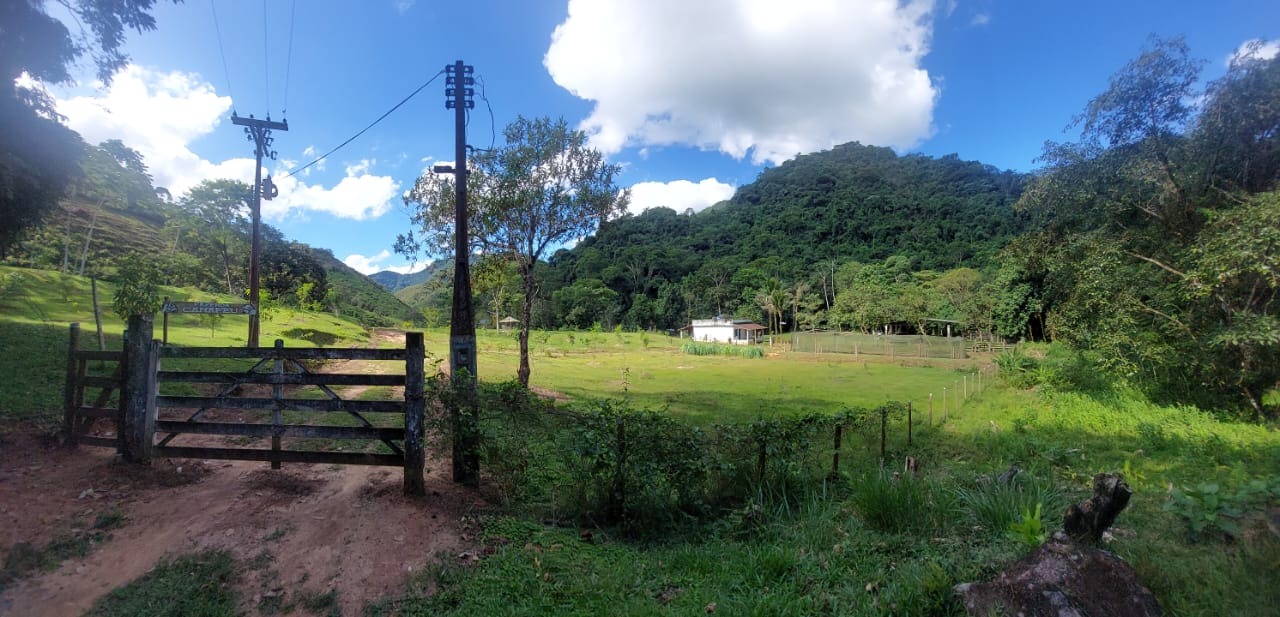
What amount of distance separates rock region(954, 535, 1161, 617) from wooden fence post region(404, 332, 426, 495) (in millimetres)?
4549

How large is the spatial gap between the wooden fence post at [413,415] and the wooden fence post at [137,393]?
2934 mm

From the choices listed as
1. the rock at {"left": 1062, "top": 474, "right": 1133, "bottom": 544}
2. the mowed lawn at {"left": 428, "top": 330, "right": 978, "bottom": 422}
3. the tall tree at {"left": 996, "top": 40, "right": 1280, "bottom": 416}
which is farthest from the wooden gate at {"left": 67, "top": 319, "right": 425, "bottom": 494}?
the tall tree at {"left": 996, "top": 40, "right": 1280, "bottom": 416}

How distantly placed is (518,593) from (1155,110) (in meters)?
19.0

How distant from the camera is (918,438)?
10.7 meters

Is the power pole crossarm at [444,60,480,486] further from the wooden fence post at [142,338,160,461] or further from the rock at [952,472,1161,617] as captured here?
the rock at [952,472,1161,617]

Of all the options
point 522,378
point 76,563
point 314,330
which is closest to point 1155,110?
point 522,378

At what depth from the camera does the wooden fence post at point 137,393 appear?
5.35 metres

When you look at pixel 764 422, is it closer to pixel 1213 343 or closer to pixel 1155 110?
pixel 1213 343

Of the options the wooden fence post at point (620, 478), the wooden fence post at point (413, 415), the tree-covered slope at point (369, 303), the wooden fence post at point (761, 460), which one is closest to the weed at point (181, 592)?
the wooden fence post at point (413, 415)

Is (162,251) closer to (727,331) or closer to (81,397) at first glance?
(81,397)

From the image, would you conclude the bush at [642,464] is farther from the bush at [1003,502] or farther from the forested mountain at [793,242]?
the forested mountain at [793,242]

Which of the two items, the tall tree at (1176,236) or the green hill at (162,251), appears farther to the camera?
the green hill at (162,251)

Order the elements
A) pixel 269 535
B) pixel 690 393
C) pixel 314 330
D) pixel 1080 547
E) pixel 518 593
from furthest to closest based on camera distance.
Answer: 1. pixel 314 330
2. pixel 690 393
3. pixel 269 535
4. pixel 518 593
5. pixel 1080 547

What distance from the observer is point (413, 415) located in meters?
4.95
